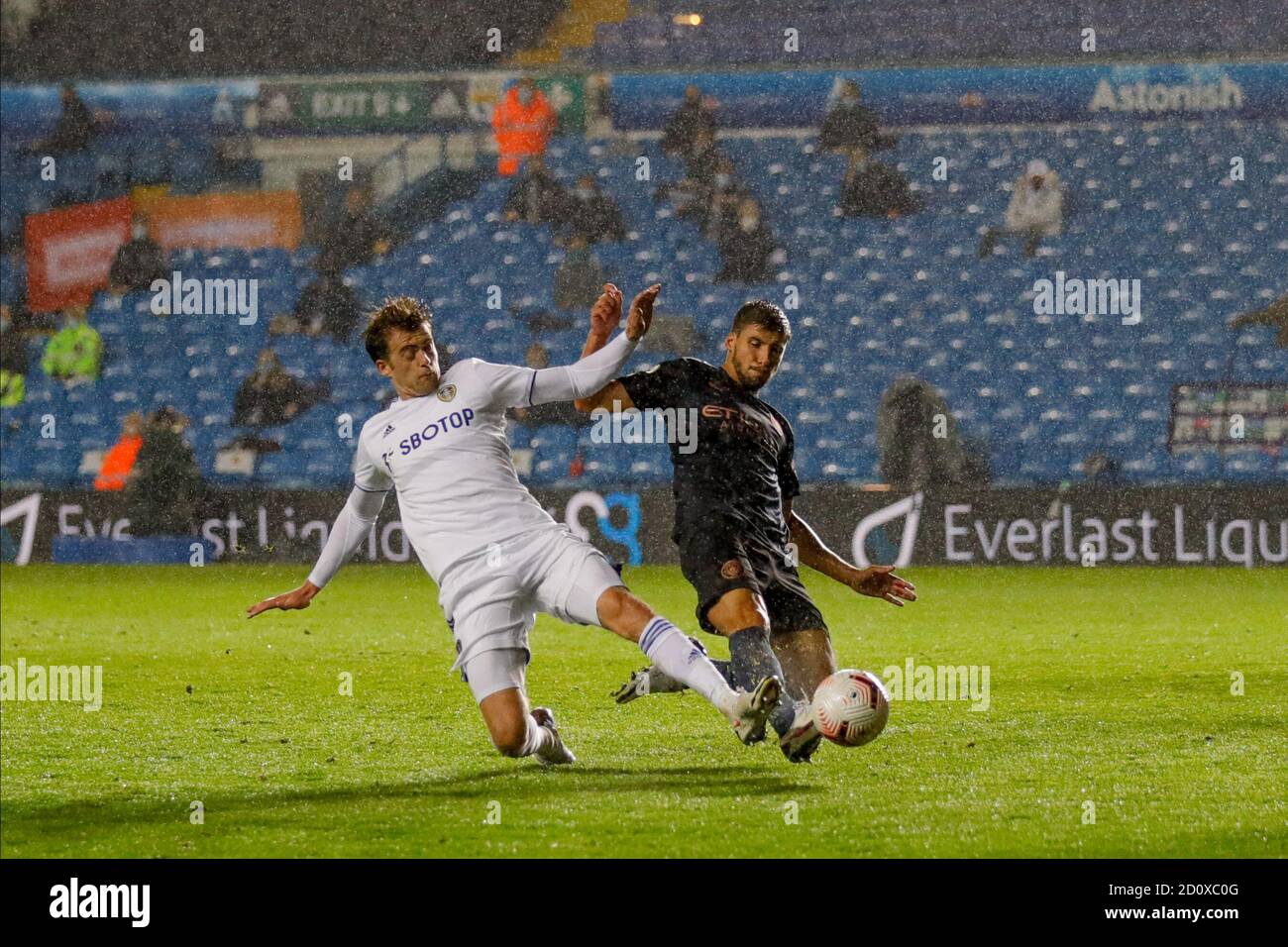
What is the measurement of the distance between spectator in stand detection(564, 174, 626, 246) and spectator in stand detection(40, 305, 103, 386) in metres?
4.97

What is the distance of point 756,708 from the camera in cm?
437

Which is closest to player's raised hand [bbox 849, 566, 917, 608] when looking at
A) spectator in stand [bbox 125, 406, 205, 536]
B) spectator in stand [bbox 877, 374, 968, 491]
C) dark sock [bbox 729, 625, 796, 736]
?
dark sock [bbox 729, 625, 796, 736]

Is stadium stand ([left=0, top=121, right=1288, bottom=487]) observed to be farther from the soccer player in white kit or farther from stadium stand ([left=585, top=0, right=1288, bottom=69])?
the soccer player in white kit

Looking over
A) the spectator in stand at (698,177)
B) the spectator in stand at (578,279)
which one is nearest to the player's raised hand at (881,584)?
the spectator in stand at (578,279)

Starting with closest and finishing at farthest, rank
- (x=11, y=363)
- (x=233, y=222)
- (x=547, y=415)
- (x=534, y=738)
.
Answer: (x=534, y=738) → (x=547, y=415) → (x=11, y=363) → (x=233, y=222)

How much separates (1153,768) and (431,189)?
13403 millimetres

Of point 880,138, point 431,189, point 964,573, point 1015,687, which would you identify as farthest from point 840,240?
point 1015,687

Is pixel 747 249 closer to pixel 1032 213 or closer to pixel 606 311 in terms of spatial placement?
pixel 1032 213

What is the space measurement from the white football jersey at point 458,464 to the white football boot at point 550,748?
702 mm

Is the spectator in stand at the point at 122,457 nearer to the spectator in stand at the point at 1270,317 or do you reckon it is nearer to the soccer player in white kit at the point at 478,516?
the spectator in stand at the point at 1270,317

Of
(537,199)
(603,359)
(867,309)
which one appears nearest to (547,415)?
(537,199)

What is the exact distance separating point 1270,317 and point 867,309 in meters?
3.69

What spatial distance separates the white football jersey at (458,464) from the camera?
507 cm

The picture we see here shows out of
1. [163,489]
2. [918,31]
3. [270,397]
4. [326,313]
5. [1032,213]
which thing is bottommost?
[163,489]
